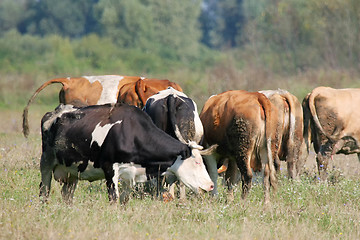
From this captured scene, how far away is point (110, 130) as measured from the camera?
7926 millimetres

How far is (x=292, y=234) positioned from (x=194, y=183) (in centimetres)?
140

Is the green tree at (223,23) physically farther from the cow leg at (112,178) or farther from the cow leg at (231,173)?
the cow leg at (112,178)

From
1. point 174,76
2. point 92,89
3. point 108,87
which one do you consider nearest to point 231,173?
point 108,87

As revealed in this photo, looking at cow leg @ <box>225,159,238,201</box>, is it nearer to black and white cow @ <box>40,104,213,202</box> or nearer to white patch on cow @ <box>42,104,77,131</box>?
black and white cow @ <box>40,104,213,202</box>

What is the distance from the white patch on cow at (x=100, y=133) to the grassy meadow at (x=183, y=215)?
31.3 inches

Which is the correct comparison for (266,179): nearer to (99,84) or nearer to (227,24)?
(99,84)

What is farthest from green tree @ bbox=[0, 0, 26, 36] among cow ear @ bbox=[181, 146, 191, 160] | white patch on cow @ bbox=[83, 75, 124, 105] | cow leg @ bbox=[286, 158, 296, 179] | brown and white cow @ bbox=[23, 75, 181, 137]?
cow ear @ bbox=[181, 146, 191, 160]

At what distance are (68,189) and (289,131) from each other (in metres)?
3.83

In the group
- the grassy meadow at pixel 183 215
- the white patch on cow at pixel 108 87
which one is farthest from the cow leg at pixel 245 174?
the white patch on cow at pixel 108 87

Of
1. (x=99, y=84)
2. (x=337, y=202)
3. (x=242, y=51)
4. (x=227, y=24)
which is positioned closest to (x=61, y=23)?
(x=227, y=24)

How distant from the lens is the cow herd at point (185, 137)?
791 cm

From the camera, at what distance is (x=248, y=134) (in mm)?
8992

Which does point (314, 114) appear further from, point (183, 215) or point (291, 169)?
point (183, 215)

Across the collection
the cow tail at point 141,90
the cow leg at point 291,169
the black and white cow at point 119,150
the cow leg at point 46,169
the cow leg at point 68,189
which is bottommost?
the cow leg at point 291,169
